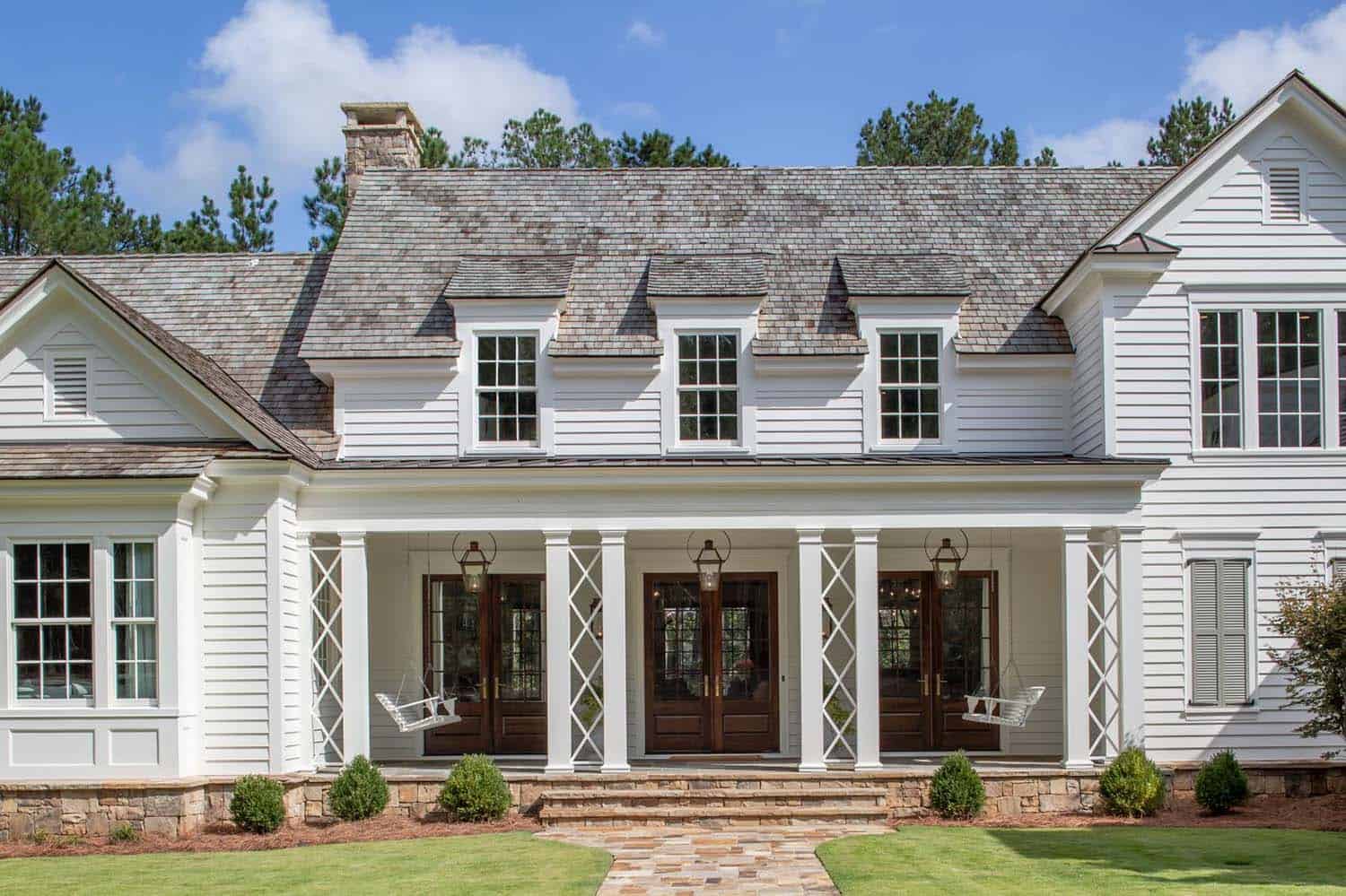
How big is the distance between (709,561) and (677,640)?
4.25 ft

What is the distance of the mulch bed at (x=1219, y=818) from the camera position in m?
16.1

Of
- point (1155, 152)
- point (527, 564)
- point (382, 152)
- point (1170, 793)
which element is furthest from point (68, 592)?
point (1155, 152)

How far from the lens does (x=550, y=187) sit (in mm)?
22094

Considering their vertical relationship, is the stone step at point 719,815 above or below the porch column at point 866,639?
below

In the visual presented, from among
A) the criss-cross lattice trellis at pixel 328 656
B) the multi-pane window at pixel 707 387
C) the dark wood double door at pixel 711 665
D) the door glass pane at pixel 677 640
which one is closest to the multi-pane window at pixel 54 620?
the criss-cross lattice trellis at pixel 328 656

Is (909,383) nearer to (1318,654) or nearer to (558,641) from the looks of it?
(558,641)

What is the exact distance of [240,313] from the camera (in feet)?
68.8

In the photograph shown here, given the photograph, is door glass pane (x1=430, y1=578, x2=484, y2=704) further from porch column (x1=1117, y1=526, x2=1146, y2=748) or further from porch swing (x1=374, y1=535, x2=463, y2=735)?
porch column (x1=1117, y1=526, x2=1146, y2=748)

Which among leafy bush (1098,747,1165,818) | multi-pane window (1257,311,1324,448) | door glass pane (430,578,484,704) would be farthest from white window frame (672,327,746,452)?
multi-pane window (1257,311,1324,448)

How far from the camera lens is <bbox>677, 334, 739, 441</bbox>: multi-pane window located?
19406mm

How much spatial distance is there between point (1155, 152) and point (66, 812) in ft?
112

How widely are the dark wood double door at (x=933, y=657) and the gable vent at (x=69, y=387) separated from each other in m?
10.6

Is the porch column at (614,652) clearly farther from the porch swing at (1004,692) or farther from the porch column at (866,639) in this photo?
the porch swing at (1004,692)

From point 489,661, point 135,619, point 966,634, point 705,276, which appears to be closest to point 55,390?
point 135,619
